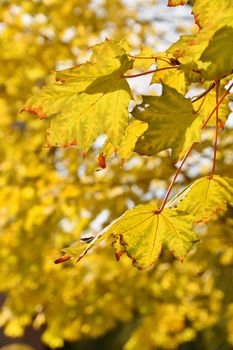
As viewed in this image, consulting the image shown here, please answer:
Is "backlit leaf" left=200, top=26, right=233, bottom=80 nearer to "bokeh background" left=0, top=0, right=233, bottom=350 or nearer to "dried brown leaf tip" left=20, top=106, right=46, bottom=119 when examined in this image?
"dried brown leaf tip" left=20, top=106, right=46, bottom=119

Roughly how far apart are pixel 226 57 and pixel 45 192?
3.22 metres

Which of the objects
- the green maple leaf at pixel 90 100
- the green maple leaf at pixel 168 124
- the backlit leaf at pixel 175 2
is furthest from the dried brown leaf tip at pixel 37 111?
the backlit leaf at pixel 175 2

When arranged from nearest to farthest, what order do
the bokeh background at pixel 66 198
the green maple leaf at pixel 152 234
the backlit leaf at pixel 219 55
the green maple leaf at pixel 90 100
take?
the backlit leaf at pixel 219 55 < the green maple leaf at pixel 90 100 < the green maple leaf at pixel 152 234 < the bokeh background at pixel 66 198

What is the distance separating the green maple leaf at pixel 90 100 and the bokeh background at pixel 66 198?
259 cm

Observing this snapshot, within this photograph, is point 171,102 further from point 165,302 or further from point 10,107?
point 165,302

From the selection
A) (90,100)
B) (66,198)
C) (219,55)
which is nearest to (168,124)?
(90,100)

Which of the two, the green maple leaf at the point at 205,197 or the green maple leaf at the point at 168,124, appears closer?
the green maple leaf at the point at 168,124

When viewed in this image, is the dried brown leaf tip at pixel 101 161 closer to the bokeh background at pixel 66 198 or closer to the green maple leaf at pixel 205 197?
the green maple leaf at pixel 205 197

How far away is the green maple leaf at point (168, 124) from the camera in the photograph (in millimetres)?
1020

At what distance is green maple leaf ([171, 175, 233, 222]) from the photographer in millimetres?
1132

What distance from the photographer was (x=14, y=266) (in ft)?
14.4

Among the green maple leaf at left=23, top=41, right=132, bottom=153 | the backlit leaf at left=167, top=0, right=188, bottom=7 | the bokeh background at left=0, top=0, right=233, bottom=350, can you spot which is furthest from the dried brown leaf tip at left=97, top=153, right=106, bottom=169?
the bokeh background at left=0, top=0, right=233, bottom=350

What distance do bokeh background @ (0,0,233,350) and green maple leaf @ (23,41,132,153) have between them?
259 centimetres

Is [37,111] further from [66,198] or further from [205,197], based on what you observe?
[66,198]
